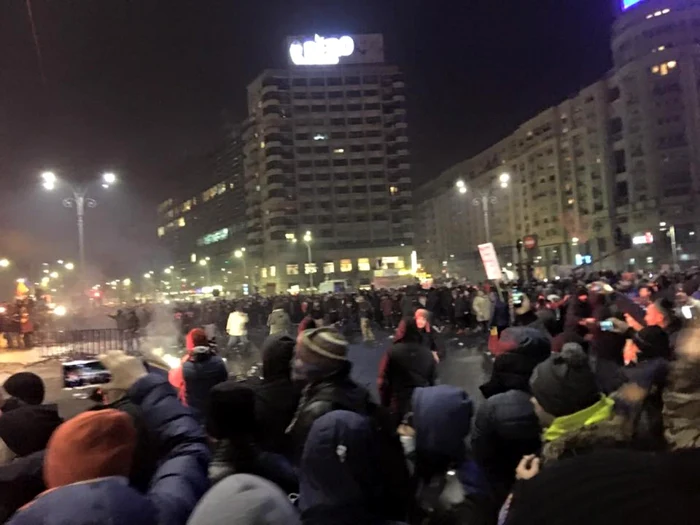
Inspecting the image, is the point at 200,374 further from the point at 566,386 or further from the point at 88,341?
the point at 88,341

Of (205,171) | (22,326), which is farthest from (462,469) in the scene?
(205,171)

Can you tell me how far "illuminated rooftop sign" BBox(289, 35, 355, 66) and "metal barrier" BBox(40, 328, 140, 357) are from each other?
353ft

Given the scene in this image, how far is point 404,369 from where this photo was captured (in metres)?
5.45

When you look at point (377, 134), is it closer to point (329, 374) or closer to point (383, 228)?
point (383, 228)

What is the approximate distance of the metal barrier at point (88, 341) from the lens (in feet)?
70.2

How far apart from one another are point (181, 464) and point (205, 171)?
165 metres

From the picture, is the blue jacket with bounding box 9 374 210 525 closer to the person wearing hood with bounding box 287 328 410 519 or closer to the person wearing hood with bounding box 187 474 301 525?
the person wearing hood with bounding box 187 474 301 525

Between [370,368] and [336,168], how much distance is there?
103038 millimetres

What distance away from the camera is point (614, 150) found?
92.2m

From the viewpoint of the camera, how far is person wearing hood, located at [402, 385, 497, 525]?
2865mm

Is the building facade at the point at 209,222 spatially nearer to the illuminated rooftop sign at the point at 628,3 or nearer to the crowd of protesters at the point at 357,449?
the illuminated rooftop sign at the point at 628,3

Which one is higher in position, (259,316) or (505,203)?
(505,203)

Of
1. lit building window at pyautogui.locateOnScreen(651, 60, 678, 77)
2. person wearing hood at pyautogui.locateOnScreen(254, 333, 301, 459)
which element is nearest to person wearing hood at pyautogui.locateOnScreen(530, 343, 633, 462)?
person wearing hood at pyautogui.locateOnScreen(254, 333, 301, 459)

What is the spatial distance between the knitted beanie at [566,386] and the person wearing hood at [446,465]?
1.16ft
